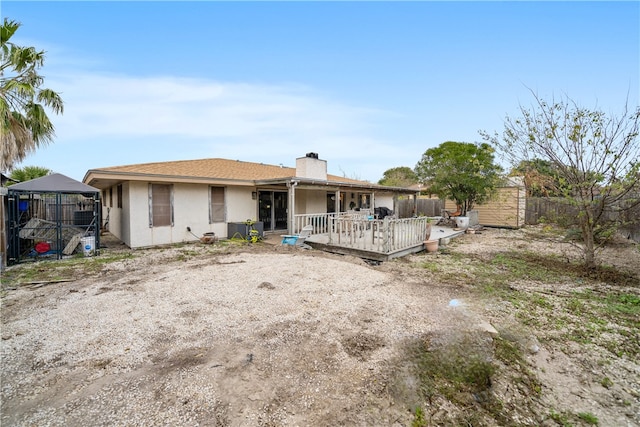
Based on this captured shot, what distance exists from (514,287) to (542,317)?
1.56 metres

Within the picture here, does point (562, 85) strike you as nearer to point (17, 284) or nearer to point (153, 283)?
point (153, 283)

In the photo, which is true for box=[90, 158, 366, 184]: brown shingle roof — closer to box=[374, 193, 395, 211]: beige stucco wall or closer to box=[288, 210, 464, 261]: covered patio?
box=[288, 210, 464, 261]: covered patio

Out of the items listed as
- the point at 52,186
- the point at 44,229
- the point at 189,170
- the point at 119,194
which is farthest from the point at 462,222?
the point at 44,229

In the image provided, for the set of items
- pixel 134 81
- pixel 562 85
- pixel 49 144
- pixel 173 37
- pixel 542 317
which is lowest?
pixel 542 317

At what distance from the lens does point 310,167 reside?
42.3 feet

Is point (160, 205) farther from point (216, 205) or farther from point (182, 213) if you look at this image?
point (216, 205)

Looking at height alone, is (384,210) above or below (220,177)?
below

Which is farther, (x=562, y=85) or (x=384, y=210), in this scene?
(x=384, y=210)

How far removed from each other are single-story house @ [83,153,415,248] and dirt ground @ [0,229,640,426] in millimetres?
3844

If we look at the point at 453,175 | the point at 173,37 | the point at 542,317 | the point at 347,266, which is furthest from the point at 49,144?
the point at 453,175

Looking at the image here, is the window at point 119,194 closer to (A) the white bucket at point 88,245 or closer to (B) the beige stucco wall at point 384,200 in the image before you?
(A) the white bucket at point 88,245

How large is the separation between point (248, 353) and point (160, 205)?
8516mm

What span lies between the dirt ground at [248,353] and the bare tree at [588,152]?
1.98 meters

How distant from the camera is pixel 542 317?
419 cm
